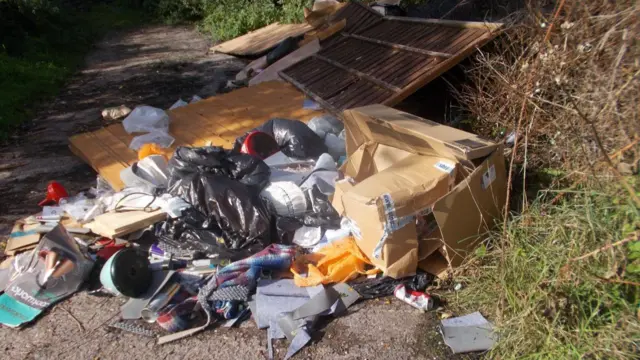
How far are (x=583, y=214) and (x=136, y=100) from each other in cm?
584

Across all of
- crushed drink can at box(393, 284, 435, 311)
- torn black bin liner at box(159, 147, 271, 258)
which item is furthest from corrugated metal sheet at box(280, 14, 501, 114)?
crushed drink can at box(393, 284, 435, 311)

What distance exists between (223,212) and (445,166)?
4.79 feet

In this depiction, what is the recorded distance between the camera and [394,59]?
4.65 m

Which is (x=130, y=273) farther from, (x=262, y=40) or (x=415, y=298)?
(x=262, y=40)

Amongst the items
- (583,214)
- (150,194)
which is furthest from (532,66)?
(150,194)

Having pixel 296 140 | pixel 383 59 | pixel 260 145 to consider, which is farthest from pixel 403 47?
pixel 260 145

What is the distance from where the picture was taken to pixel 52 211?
3.84 meters

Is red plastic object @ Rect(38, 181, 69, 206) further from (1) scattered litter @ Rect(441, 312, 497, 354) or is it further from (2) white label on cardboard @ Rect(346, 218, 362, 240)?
(1) scattered litter @ Rect(441, 312, 497, 354)

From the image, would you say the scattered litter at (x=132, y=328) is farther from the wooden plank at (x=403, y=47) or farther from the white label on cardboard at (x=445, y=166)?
the wooden plank at (x=403, y=47)

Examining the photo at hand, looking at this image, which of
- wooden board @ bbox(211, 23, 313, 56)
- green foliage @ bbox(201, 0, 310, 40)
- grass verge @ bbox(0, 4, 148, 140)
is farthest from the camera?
green foliage @ bbox(201, 0, 310, 40)

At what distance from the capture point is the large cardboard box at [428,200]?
2.62 metres

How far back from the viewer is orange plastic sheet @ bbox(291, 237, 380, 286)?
9.52ft

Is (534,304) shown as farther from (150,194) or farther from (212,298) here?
(150,194)

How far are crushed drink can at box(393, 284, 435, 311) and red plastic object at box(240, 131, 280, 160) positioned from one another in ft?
5.61
